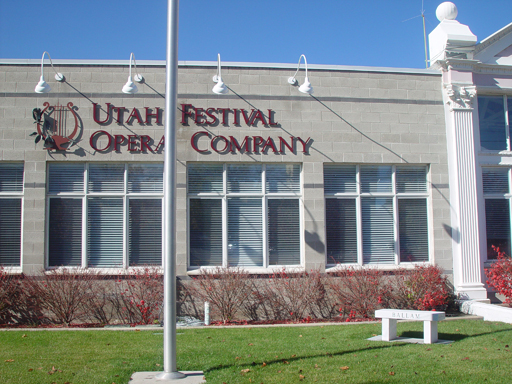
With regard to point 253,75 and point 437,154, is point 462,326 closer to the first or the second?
point 437,154

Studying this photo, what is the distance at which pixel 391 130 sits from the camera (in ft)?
41.5

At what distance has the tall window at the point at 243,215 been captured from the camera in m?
12.0

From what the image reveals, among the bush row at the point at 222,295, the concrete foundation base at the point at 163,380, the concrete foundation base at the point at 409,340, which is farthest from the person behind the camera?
the bush row at the point at 222,295

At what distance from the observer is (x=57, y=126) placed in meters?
11.8

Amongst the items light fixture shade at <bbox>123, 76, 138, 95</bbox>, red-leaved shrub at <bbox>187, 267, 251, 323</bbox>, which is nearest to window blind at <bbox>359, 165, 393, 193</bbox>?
red-leaved shrub at <bbox>187, 267, 251, 323</bbox>

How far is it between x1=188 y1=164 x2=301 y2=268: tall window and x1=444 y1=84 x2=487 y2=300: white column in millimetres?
4102

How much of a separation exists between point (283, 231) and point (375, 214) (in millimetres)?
2482

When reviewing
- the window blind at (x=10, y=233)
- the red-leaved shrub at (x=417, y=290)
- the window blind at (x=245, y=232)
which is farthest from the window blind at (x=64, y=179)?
the red-leaved shrub at (x=417, y=290)

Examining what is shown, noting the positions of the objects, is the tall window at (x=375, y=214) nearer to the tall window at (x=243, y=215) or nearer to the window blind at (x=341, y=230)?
the window blind at (x=341, y=230)

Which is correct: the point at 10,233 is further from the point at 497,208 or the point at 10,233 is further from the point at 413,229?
the point at 497,208

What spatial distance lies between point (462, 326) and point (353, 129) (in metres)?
5.42

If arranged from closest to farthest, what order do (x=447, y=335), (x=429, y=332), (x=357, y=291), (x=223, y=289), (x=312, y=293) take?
(x=429, y=332)
(x=447, y=335)
(x=223, y=289)
(x=357, y=291)
(x=312, y=293)

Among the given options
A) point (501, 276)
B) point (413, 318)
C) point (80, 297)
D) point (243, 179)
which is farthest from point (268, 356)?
point (501, 276)

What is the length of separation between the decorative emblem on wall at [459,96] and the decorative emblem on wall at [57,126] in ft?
31.3
